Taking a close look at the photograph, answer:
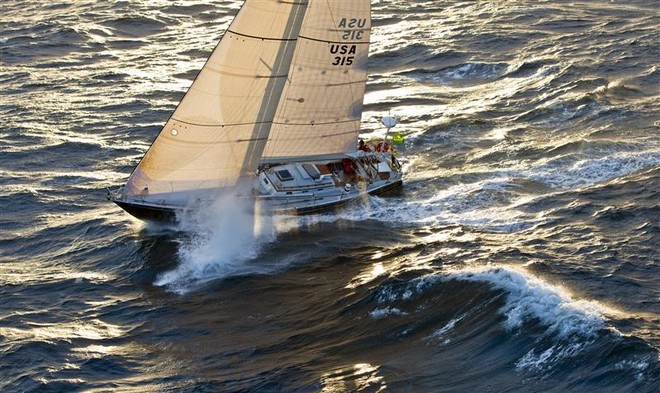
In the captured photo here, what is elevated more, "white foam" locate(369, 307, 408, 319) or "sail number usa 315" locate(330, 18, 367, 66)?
"sail number usa 315" locate(330, 18, 367, 66)

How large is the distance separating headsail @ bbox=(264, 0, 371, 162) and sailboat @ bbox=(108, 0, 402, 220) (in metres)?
0.06

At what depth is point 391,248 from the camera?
Answer: 198 feet

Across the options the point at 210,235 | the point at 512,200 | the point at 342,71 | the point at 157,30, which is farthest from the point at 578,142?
the point at 157,30

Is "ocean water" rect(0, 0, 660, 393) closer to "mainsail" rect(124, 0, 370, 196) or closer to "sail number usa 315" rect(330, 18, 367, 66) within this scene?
"mainsail" rect(124, 0, 370, 196)

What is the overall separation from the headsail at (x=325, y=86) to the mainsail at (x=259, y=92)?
0.19 ft

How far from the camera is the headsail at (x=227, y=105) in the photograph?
2375 inches

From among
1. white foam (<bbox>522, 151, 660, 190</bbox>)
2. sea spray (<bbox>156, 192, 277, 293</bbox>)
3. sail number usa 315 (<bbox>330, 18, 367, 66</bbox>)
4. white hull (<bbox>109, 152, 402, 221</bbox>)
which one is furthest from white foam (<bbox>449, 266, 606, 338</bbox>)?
sail number usa 315 (<bbox>330, 18, 367, 66</bbox>)

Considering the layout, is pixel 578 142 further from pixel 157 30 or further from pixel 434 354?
pixel 157 30

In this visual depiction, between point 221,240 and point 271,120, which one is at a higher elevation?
point 271,120

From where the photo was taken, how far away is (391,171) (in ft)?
220

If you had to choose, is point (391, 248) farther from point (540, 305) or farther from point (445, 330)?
point (540, 305)

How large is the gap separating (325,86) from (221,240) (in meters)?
11.0

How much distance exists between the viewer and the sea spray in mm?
58500

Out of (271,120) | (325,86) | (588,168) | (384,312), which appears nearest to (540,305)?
(384,312)
